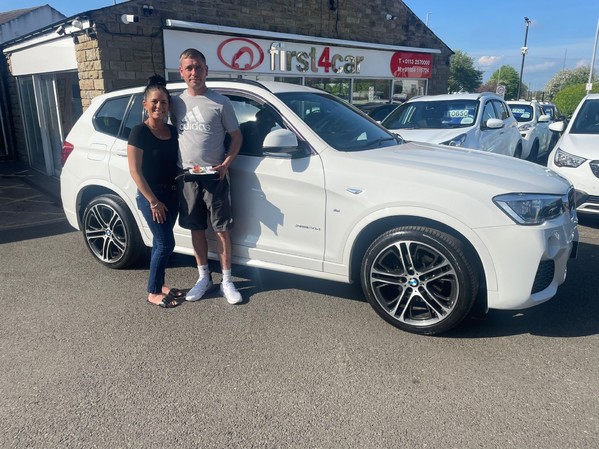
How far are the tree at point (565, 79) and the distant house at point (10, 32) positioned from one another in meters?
61.9

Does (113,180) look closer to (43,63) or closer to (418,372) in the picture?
(418,372)

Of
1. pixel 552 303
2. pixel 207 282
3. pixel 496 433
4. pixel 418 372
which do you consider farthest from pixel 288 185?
pixel 552 303

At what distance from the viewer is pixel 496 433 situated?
2398 millimetres

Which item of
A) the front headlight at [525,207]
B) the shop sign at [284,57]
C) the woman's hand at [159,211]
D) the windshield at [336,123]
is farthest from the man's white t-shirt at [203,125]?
the shop sign at [284,57]

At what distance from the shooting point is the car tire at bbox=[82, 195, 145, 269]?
4461 millimetres

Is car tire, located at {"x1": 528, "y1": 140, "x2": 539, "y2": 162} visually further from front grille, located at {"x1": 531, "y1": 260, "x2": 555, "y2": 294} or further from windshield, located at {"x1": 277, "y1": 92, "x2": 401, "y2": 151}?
front grille, located at {"x1": 531, "y1": 260, "x2": 555, "y2": 294}

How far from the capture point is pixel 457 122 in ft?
24.1

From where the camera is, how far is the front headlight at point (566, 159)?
226 inches

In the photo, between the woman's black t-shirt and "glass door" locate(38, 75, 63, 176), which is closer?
the woman's black t-shirt

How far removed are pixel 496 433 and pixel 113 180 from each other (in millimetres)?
3708

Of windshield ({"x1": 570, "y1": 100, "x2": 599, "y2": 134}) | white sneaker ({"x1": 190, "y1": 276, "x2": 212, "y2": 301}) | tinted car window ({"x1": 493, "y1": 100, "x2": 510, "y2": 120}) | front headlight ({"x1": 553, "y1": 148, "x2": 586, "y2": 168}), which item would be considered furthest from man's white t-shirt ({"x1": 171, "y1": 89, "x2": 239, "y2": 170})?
tinted car window ({"x1": 493, "y1": 100, "x2": 510, "y2": 120})

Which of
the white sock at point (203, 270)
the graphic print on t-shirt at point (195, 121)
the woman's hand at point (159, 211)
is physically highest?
the graphic print on t-shirt at point (195, 121)

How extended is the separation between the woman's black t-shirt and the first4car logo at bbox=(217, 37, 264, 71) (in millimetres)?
6861

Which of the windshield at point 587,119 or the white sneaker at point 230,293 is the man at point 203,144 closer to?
the white sneaker at point 230,293
